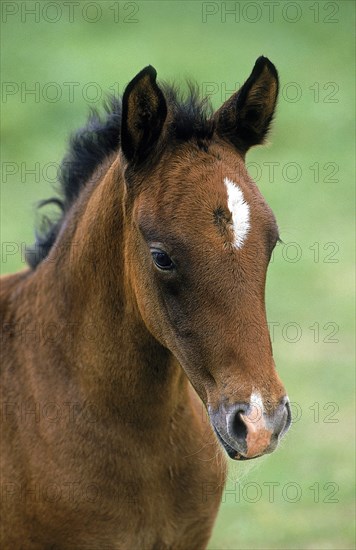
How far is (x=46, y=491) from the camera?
4555 millimetres

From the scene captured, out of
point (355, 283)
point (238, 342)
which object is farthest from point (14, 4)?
point (238, 342)

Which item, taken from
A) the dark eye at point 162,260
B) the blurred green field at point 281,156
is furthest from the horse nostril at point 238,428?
the blurred green field at point 281,156

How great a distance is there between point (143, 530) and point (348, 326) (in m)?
6.72

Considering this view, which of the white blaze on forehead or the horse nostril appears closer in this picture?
the horse nostril

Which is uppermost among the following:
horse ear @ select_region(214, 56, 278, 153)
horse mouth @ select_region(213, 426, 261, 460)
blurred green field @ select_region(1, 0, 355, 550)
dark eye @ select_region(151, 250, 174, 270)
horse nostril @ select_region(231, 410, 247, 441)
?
horse ear @ select_region(214, 56, 278, 153)

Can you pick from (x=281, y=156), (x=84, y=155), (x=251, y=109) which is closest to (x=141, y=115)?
(x=251, y=109)

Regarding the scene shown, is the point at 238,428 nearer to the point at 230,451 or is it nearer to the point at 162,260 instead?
the point at 230,451

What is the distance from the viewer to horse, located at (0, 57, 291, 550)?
3.87 metres

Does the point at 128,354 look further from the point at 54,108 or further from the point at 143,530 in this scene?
the point at 54,108

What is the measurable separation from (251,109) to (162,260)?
834mm

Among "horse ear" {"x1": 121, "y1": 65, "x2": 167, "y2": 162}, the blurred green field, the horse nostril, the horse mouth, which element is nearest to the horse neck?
"horse ear" {"x1": 121, "y1": 65, "x2": 167, "y2": 162}

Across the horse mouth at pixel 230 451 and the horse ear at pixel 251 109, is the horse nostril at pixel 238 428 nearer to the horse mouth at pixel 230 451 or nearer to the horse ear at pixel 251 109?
the horse mouth at pixel 230 451

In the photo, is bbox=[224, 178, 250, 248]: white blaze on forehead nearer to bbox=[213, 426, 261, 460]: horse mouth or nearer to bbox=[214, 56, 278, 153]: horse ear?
bbox=[214, 56, 278, 153]: horse ear

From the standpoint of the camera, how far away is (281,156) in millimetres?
15383
